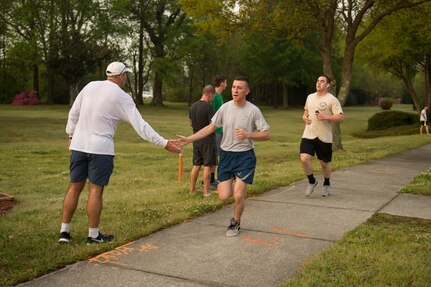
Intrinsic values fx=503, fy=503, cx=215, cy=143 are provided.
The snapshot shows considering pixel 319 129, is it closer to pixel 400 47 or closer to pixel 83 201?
pixel 83 201

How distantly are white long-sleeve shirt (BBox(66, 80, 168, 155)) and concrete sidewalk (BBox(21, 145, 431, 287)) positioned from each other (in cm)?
116

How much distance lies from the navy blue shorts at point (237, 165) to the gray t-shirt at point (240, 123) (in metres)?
0.06

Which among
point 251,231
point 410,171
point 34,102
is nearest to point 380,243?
point 251,231

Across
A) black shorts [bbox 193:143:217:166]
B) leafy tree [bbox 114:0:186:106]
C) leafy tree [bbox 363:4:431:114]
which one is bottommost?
black shorts [bbox 193:143:217:166]

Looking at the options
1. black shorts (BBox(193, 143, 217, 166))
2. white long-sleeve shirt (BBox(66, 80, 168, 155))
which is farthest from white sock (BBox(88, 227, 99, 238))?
black shorts (BBox(193, 143, 217, 166))

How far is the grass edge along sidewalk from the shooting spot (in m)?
4.39

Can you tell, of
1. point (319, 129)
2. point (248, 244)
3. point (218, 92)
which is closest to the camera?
point (248, 244)

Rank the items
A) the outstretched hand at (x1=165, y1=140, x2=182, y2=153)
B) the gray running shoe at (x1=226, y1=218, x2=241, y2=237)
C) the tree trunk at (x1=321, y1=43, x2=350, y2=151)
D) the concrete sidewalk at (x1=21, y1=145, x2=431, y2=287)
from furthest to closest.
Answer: the tree trunk at (x1=321, y1=43, x2=350, y2=151) → the gray running shoe at (x1=226, y1=218, x2=241, y2=237) → the outstretched hand at (x1=165, y1=140, x2=182, y2=153) → the concrete sidewalk at (x1=21, y1=145, x2=431, y2=287)

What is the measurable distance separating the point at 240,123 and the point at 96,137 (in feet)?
5.61

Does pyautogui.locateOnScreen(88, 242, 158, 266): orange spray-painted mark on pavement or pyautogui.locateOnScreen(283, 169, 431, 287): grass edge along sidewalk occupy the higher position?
pyautogui.locateOnScreen(283, 169, 431, 287): grass edge along sidewalk

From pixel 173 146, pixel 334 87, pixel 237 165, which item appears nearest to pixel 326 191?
pixel 237 165

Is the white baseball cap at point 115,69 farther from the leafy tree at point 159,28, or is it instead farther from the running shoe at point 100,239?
the leafy tree at point 159,28

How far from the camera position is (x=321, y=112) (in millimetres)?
8422

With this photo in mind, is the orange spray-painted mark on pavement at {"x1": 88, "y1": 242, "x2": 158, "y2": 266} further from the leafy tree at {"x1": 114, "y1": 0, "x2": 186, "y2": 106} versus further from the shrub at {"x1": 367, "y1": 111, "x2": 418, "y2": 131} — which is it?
the leafy tree at {"x1": 114, "y1": 0, "x2": 186, "y2": 106}
